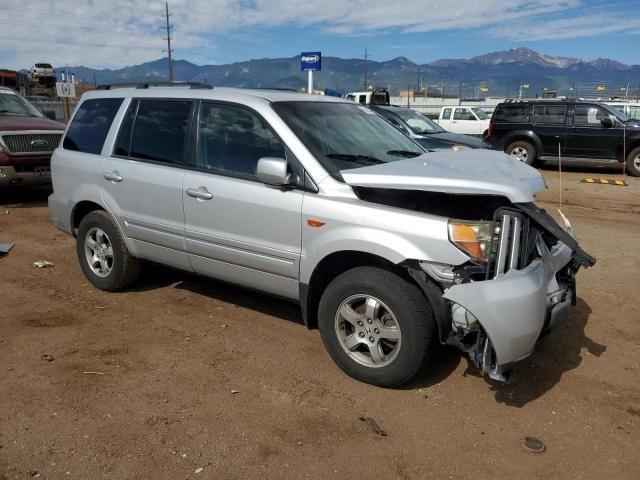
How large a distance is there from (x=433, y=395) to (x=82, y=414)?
211 cm

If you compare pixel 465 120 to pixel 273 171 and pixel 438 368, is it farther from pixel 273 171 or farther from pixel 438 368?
pixel 273 171

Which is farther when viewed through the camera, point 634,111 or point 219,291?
point 634,111

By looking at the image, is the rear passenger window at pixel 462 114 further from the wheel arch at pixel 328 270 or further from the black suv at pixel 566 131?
the wheel arch at pixel 328 270

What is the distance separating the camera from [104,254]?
502 cm

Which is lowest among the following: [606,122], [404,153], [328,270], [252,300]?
[252,300]

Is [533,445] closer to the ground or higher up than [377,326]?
closer to the ground

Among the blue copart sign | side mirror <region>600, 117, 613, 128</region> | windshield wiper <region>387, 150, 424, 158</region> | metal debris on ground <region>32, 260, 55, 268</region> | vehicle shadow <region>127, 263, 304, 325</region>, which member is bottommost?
vehicle shadow <region>127, 263, 304, 325</region>

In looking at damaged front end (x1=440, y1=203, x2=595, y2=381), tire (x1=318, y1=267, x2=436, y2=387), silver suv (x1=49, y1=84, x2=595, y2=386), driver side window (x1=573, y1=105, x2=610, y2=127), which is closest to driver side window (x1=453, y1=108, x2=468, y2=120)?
driver side window (x1=573, y1=105, x2=610, y2=127)

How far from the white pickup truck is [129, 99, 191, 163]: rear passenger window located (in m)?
18.1

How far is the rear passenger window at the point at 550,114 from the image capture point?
14.8m

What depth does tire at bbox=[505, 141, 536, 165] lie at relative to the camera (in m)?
15.1

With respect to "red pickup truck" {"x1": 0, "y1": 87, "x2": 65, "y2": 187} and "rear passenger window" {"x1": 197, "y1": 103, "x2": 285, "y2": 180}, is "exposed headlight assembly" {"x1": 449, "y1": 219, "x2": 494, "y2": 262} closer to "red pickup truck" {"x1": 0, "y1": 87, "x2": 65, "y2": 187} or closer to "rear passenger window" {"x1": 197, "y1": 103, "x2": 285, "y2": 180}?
"rear passenger window" {"x1": 197, "y1": 103, "x2": 285, "y2": 180}

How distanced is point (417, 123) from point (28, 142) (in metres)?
8.48

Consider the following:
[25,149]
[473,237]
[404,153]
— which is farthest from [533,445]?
[25,149]
